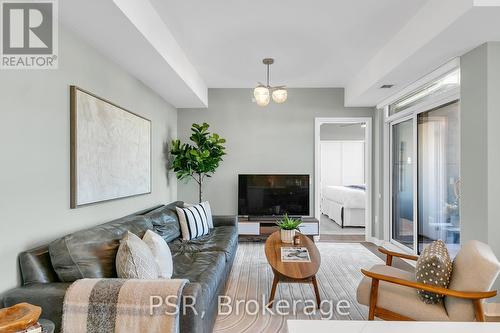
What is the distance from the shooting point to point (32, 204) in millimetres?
1996

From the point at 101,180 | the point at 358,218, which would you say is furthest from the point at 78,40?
the point at 358,218

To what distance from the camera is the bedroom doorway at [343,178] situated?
18.1 ft

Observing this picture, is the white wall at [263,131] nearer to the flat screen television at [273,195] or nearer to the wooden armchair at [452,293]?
the flat screen television at [273,195]

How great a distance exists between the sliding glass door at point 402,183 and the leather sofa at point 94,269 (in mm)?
3086

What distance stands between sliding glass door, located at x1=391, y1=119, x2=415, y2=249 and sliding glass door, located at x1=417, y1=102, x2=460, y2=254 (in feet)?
1.02

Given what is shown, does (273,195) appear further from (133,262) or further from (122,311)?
(122,311)

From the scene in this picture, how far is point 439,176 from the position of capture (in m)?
3.70

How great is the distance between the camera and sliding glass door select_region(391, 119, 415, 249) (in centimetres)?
449

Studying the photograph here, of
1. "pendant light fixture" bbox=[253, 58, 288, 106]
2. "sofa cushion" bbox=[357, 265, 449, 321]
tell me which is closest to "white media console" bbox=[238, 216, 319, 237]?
"pendant light fixture" bbox=[253, 58, 288, 106]

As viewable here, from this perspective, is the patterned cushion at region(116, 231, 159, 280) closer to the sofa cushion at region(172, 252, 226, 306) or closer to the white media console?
the sofa cushion at region(172, 252, 226, 306)

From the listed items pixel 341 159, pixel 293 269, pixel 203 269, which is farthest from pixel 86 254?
pixel 341 159

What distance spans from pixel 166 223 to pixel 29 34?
86.3 inches

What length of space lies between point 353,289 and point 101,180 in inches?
113

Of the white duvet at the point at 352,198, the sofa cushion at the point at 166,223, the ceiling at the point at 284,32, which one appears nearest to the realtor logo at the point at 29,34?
the ceiling at the point at 284,32
